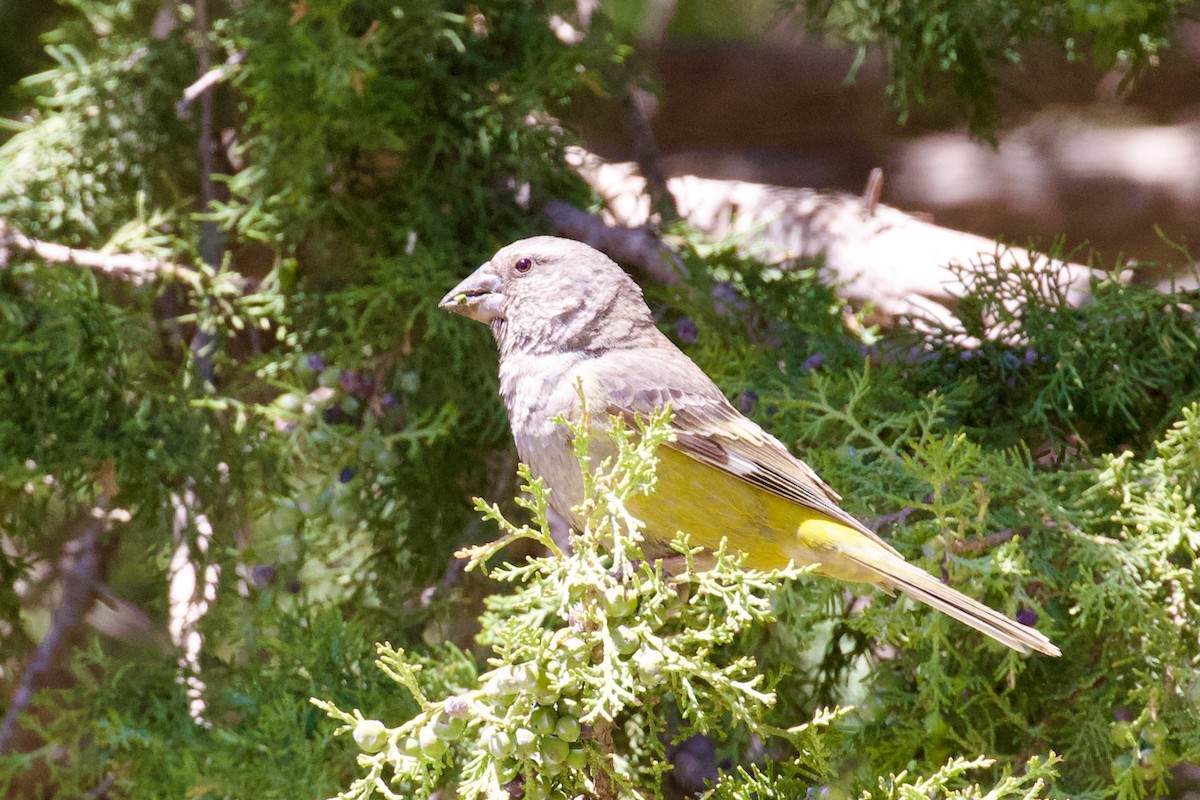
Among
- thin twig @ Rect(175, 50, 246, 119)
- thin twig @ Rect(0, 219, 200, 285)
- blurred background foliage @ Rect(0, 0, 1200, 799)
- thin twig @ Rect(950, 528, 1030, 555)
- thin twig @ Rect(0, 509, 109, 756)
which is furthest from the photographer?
thin twig @ Rect(0, 509, 109, 756)

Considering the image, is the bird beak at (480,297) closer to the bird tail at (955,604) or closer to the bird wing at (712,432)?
the bird wing at (712,432)

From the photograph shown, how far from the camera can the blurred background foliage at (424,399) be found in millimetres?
2518

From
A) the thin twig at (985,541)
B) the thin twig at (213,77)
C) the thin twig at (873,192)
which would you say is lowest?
the thin twig at (985,541)

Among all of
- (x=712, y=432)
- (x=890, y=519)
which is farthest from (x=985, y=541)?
(x=712, y=432)

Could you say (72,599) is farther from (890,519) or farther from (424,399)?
(890,519)

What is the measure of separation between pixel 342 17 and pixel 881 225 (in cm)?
Answer: 202

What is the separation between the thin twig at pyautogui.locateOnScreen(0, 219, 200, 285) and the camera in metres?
3.50

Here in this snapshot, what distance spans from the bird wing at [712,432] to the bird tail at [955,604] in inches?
6.2

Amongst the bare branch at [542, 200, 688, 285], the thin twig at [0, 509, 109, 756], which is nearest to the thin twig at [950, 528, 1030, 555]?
the bare branch at [542, 200, 688, 285]

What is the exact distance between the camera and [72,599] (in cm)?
412

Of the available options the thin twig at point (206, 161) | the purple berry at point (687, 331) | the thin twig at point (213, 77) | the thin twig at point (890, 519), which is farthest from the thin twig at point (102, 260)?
the thin twig at point (890, 519)

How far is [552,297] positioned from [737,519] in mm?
765

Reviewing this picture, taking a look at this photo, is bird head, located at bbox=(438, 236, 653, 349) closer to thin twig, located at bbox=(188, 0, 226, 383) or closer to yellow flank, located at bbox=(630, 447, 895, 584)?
yellow flank, located at bbox=(630, 447, 895, 584)

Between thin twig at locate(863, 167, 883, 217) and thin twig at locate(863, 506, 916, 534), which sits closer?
thin twig at locate(863, 506, 916, 534)
